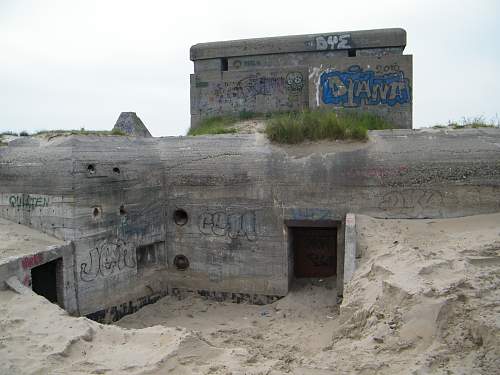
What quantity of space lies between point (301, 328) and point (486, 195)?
371 centimetres

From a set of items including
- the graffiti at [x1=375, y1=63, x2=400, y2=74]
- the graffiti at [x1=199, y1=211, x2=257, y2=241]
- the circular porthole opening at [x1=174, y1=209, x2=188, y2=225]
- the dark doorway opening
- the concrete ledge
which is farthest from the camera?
the concrete ledge

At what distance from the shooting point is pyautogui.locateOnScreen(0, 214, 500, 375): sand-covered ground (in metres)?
4.19

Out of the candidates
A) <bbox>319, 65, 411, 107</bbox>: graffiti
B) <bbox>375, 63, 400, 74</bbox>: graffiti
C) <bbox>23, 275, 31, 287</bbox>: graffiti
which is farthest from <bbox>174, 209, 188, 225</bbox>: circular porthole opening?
<bbox>375, 63, 400, 74</bbox>: graffiti

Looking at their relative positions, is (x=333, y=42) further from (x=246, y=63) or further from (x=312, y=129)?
(x=312, y=129)

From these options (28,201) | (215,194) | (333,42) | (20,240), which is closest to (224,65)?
(333,42)

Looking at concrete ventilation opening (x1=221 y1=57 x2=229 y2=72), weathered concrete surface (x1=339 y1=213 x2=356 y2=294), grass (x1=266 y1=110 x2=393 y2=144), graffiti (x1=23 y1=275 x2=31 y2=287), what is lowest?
graffiti (x1=23 y1=275 x2=31 y2=287)

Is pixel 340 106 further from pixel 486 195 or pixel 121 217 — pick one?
pixel 121 217

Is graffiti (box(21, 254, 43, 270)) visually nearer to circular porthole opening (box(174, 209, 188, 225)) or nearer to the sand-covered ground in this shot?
the sand-covered ground

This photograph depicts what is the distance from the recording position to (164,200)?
30.6 ft

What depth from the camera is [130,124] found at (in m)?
12.8

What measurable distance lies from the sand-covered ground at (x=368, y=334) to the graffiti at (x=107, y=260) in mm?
1740

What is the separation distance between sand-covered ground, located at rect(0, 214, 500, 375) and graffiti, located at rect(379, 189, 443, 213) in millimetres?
842

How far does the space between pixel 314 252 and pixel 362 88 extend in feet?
11.6

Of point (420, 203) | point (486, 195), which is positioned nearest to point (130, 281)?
point (420, 203)
